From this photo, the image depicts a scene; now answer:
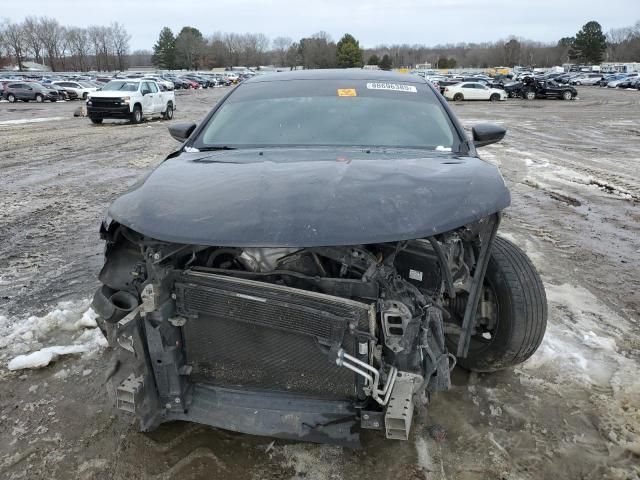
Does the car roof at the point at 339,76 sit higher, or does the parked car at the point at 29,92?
the car roof at the point at 339,76

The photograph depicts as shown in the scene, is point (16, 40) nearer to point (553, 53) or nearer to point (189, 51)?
point (189, 51)

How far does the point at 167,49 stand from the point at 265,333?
121641 millimetres

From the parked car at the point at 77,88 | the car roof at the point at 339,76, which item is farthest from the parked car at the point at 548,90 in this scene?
the car roof at the point at 339,76

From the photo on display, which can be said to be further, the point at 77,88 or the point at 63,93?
the point at 77,88

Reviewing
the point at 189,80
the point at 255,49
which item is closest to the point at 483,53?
the point at 255,49

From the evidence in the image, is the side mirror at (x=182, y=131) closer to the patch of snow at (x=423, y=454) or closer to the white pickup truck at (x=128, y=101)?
the patch of snow at (x=423, y=454)

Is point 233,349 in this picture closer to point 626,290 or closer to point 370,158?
point 370,158

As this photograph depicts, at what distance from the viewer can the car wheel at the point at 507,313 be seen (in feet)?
9.36

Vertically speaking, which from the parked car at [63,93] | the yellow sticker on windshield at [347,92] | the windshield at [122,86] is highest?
the yellow sticker on windshield at [347,92]

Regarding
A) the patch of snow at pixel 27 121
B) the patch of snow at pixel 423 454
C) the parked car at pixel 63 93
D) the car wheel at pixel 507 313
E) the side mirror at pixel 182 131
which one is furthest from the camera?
the parked car at pixel 63 93

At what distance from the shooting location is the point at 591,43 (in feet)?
321

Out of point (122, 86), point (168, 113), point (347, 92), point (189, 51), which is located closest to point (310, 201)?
point (347, 92)

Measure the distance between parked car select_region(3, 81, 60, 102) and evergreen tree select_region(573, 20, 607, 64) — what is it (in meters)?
97.2

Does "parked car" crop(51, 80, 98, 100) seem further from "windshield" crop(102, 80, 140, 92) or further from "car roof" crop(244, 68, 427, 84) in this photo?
"car roof" crop(244, 68, 427, 84)
